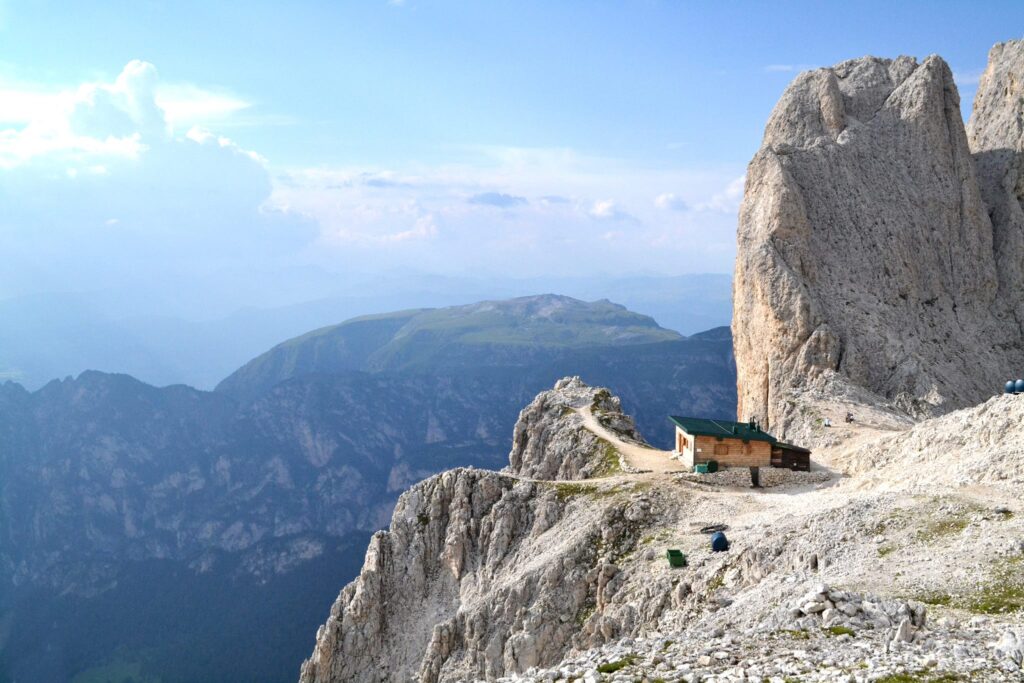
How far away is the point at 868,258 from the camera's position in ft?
381

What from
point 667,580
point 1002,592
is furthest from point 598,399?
point 1002,592

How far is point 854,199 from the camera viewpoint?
4751 inches

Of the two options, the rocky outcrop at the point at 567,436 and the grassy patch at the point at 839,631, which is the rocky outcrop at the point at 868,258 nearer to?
the rocky outcrop at the point at 567,436

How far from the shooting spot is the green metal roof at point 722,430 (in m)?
76.2

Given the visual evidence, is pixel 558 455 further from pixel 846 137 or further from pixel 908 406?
pixel 846 137

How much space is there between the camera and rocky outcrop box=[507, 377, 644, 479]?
88000 millimetres

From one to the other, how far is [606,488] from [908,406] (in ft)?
152


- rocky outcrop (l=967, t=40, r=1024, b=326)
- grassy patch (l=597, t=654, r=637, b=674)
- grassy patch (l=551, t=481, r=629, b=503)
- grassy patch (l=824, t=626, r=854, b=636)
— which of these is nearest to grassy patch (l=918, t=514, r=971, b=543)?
grassy patch (l=824, t=626, r=854, b=636)

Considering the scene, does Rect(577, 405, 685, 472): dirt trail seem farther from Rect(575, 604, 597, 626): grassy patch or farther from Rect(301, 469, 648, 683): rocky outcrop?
Rect(575, 604, 597, 626): grassy patch

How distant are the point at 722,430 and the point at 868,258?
52381 mm

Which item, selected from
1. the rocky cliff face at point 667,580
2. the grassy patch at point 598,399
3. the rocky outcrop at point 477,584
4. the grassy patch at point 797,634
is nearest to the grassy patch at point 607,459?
the rocky cliff face at point 667,580

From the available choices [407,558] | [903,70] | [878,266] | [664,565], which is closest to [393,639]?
[407,558]

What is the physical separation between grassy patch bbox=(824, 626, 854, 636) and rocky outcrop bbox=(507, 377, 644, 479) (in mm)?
48619

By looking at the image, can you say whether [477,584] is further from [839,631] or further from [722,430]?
[839,631]
